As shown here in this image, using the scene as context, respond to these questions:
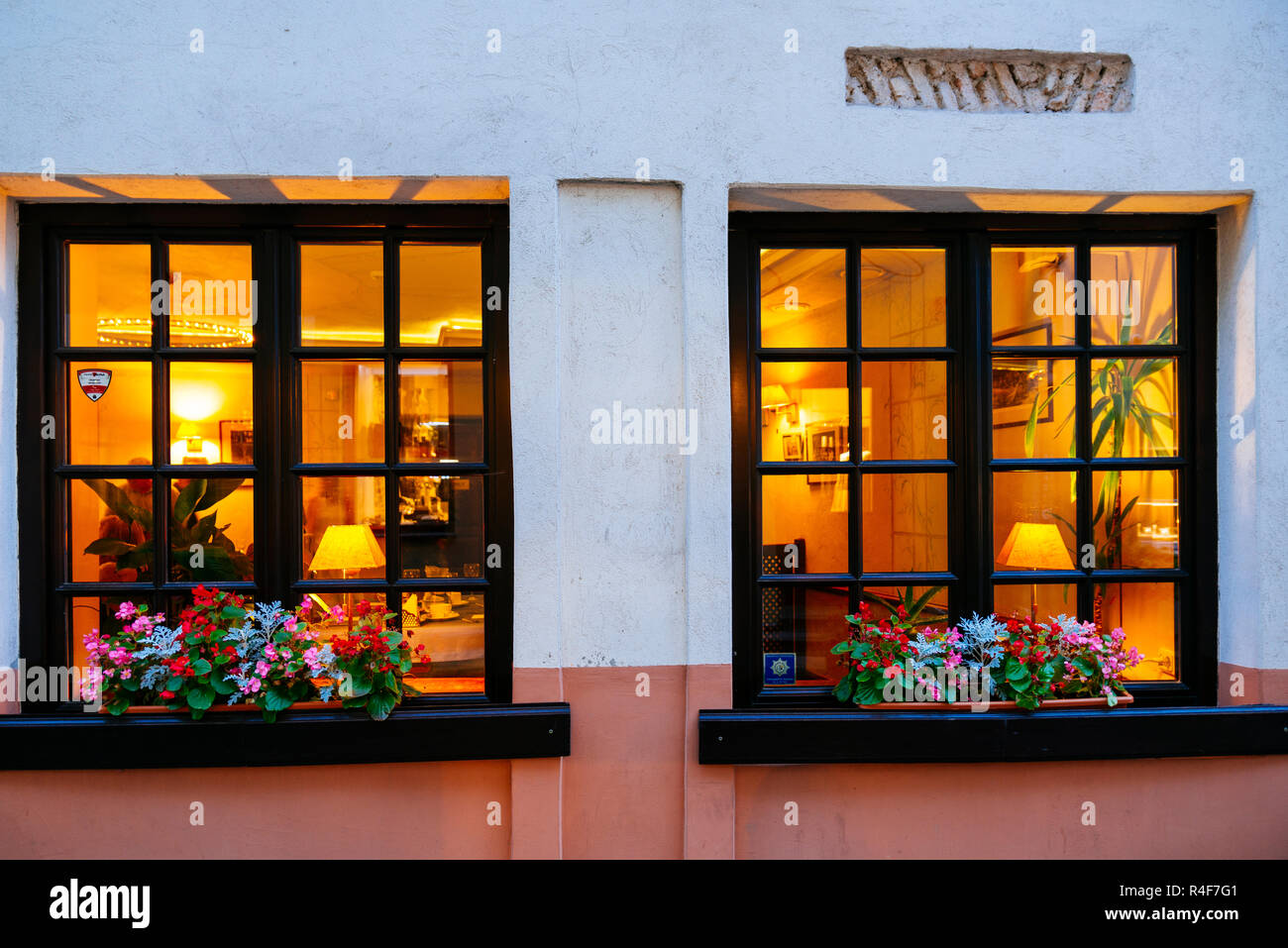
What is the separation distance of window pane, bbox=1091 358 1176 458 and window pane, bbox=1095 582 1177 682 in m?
0.68

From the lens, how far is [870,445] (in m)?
3.53

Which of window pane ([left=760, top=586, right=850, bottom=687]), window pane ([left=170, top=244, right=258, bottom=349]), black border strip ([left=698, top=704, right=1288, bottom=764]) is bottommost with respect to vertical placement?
black border strip ([left=698, top=704, right=1288, bottom=764])

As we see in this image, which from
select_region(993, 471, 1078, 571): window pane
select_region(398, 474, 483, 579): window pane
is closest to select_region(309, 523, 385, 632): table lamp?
select_region(398, 474, 483, 579): window pane

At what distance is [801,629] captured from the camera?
11.5ft

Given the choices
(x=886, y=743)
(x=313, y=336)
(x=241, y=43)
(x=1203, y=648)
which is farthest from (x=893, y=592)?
(x=241, y=43)

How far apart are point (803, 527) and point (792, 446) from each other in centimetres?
40

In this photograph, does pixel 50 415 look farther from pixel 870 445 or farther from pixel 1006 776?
pixel 1006 776

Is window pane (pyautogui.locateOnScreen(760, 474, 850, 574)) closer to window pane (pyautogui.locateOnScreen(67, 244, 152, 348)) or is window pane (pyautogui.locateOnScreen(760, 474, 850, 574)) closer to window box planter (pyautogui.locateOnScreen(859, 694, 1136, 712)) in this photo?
window box planter (pyautogui.locateOnScreen(859, 694, 1136, 712))

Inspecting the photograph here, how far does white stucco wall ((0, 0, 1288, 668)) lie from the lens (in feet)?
10.5

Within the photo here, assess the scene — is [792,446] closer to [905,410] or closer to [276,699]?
[905,410]

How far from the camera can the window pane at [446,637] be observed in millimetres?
3443

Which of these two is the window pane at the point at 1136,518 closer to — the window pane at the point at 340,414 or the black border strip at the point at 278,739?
the black border strip at the point at 278,739

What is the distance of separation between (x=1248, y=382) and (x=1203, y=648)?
1317 millimetres
